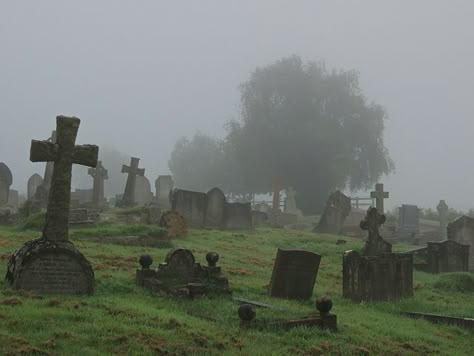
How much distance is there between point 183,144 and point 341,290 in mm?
76572

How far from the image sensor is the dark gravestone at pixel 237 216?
2598cm

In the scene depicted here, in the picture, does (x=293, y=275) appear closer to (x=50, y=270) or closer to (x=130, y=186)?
(x=50, y=270)

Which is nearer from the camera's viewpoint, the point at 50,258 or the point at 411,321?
the point at 50,258

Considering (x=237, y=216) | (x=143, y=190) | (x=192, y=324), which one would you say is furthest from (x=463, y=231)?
(x=143, y=190)

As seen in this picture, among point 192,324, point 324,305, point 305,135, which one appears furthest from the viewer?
point 305,135

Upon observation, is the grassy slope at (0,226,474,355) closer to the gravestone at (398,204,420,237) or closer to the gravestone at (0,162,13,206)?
the gravestone at (0,162,13,206)

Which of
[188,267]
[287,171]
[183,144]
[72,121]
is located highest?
[183,144]

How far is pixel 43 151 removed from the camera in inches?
366

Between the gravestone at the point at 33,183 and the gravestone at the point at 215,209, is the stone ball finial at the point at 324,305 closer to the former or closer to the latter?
the gravestone at the point at 215,209

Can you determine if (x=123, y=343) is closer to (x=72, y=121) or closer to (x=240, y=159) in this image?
(x=72, y=121)

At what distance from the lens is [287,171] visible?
52.5 metres

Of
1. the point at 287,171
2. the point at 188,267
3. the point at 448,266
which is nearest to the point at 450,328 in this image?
the point at 188,267

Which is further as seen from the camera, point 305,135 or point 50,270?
point 305,135

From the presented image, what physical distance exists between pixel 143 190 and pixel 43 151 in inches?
1250
